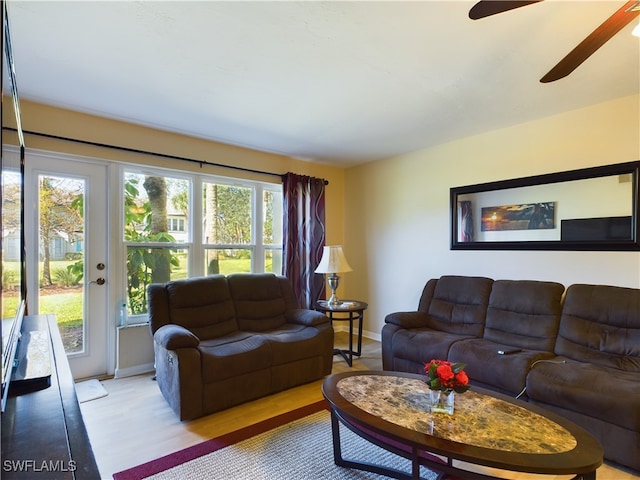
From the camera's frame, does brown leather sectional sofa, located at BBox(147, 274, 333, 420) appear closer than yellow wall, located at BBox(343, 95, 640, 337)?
Yes

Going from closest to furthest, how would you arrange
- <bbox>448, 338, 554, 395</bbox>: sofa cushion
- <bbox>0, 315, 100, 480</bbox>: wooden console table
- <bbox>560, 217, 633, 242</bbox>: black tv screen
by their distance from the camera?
1. <bbox>0, 315, 100, 480</bbox>: wooden console table
2. <bbox>448, 338, 554, 395</bbox>: sofa cushion
3. <bbox>560, 217, 633, 242</bbox>: black tv screen

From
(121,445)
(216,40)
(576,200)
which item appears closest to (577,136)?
(576,200)

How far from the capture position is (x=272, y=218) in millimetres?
4379

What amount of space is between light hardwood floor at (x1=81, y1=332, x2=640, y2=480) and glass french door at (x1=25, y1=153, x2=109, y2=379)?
440 millimetres

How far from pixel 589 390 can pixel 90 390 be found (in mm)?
3581

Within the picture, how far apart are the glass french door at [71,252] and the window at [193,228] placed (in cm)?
24

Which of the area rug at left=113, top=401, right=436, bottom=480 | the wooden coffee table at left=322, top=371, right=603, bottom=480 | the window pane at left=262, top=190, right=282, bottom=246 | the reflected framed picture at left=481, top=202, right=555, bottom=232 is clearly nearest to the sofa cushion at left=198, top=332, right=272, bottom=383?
the area rug at left=113, top=401, right=436, bottom=480

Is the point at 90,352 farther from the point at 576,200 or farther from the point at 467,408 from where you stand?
the point at 576,200

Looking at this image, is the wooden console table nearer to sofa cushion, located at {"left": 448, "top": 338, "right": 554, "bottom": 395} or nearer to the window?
the window

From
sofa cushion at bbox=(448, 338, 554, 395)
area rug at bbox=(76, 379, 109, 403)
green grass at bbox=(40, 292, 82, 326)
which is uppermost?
green grass at bbox=(40, 292, 82, 326)

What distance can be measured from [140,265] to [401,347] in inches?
103

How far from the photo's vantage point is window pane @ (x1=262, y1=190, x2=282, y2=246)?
4.31 meters

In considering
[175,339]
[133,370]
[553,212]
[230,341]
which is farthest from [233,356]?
[553,212]

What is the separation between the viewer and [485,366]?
2.52 metres
